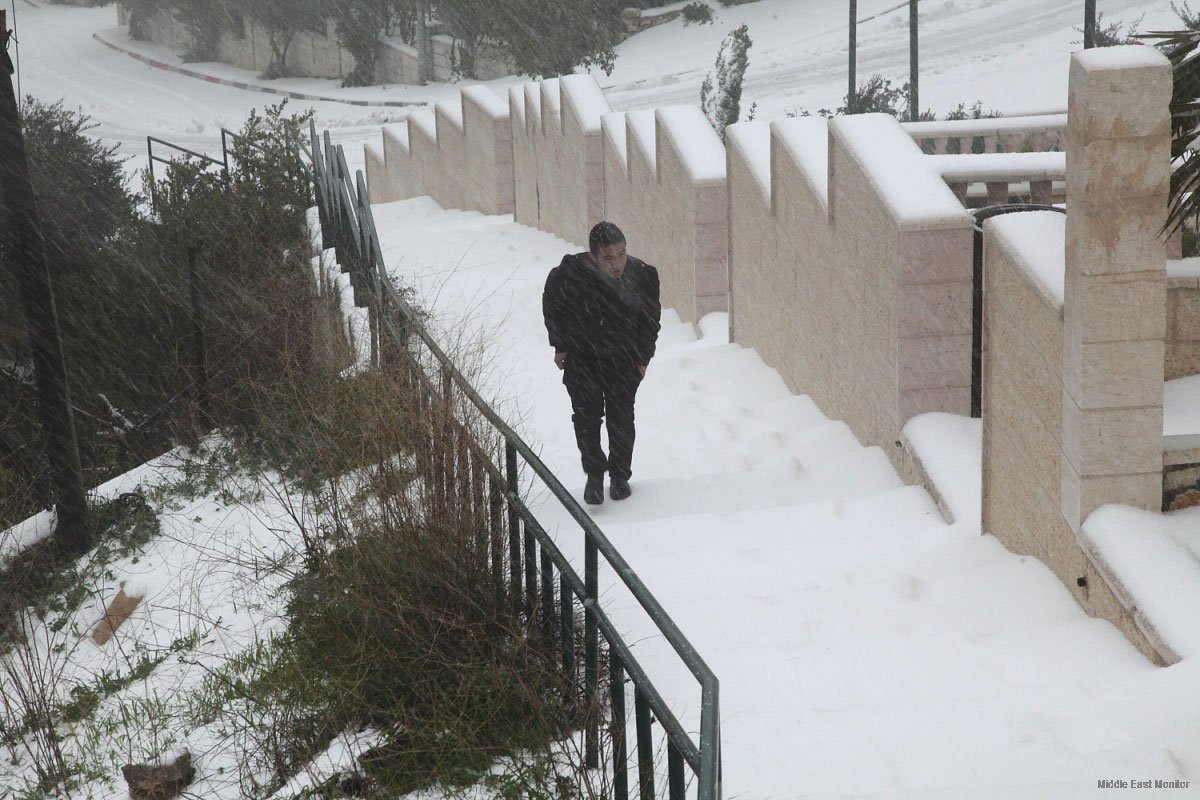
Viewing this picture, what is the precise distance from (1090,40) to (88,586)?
10.8 metres

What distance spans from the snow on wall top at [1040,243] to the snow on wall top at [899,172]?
0.85 m

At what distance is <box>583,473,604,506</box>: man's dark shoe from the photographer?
681 cm

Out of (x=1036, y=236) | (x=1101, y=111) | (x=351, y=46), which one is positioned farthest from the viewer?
(x=351, y=46)

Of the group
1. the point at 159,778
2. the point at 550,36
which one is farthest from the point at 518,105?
the point at 550,36

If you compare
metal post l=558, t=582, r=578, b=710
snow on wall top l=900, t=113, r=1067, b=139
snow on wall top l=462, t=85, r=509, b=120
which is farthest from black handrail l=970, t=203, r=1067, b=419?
snow on wall top l=462, t=85, r=509, b=120

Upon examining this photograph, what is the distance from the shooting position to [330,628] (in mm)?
5020

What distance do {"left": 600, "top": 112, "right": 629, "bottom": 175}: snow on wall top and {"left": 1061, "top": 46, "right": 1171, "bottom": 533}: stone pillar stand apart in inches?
337

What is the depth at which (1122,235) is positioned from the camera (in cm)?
450

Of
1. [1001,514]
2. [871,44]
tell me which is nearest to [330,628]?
[1001,514]

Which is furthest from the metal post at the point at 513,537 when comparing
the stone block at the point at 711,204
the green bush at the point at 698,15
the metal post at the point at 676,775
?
the green bush at the point at 698,15

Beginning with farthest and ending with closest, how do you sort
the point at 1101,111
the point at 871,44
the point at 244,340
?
the point at 871,44, the point at 244,340, the point at 1101,111

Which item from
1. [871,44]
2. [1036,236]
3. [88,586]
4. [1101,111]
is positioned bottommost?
[88,586]

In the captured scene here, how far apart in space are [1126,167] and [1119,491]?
1106 mm

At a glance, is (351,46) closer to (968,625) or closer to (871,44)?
(871,44)
